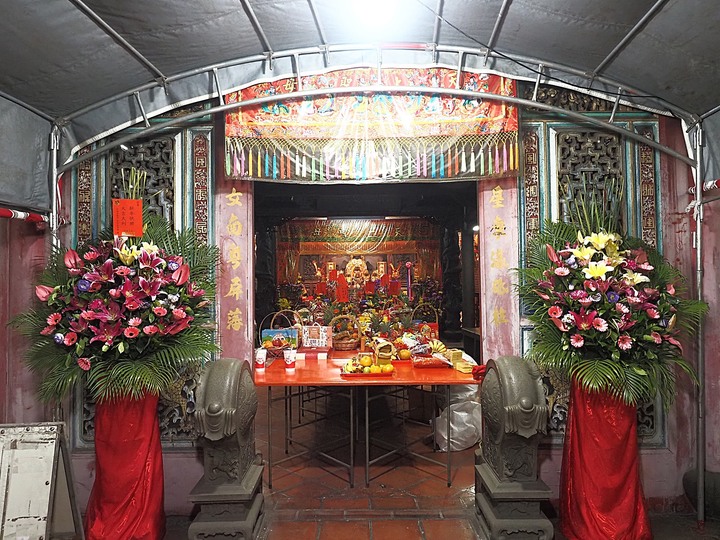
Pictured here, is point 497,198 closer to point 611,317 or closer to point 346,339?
point 611,317

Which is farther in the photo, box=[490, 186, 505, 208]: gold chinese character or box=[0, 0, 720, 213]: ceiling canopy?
box=[490, 186, 505, 208]: gold chinese character

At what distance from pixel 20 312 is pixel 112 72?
1774 mm

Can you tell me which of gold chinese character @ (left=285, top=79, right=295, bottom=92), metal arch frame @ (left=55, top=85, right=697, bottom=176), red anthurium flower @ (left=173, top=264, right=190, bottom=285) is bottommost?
red anthurium flower @ (left=173, top=264, right=190, bottom=285)

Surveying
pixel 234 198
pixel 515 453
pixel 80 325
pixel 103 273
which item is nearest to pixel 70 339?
pixel 80 325

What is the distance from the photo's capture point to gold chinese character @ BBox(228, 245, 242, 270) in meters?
3.55

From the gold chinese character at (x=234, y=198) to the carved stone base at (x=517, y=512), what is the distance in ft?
8.42

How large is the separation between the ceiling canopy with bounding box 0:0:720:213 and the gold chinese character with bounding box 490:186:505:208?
0.78 meters

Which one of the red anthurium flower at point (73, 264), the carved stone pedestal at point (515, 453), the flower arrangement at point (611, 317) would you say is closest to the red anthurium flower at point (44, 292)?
the red anthurium flower at point (73, 264)

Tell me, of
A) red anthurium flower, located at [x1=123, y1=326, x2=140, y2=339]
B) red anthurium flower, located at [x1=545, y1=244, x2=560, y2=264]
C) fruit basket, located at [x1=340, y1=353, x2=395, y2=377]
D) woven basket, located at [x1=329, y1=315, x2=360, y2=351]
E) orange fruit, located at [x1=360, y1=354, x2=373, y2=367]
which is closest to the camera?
red anthurium flower, located at [x1=123, y1=326, x2=140, y2=339]

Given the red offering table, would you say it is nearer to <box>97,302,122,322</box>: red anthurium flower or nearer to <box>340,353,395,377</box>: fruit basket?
<box>340,353,395,377</box>: fruit basket

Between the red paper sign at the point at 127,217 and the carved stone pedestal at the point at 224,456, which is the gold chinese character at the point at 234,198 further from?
the carved stone pedestal at the point at 224,456

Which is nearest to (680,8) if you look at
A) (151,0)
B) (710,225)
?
(710,225)

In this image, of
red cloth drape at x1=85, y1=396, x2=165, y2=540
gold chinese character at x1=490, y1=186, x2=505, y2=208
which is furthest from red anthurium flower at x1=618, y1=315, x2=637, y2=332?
red cloth drape at x1=85, y1=396, x2=165, y2=540

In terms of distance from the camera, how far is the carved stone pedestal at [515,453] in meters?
2.79
